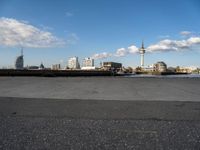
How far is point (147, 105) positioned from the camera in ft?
28.1

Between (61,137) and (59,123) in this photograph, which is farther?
(59,123)

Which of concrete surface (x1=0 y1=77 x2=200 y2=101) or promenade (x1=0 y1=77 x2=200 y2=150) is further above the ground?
concrete surface (x1=0 y1=77 x2=200 y2=101)

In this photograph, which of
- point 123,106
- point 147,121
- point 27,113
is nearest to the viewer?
point 147,121

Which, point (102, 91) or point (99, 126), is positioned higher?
point (102, 91)

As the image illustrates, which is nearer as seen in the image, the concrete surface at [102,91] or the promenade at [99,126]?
the promenade at [99,126]

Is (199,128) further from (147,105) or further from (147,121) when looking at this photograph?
(147,105)

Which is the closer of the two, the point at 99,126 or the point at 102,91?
the point at 99,126

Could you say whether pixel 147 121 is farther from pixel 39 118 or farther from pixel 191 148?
pixel 39 118

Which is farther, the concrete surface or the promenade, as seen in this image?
the concrete surface

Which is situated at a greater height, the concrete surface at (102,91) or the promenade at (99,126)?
the concrete surface at (102,91)

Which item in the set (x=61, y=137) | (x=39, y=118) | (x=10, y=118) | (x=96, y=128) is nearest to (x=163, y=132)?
(x=96, y=128)

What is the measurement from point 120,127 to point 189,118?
1985 millimetres

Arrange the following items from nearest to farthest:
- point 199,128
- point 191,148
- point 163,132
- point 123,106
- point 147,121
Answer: point 191,148
point 163,132
point 199,128
point 147,121
point 123,106

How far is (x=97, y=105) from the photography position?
8.48 meters
